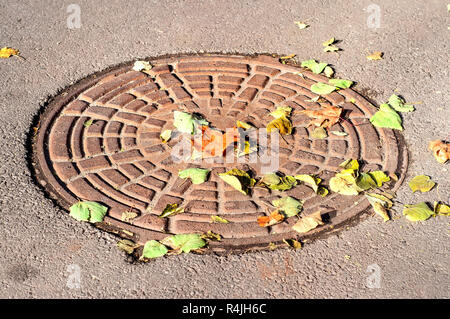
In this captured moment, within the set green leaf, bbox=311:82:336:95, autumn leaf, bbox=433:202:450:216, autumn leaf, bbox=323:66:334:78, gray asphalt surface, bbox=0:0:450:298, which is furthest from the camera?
autumn leaf, bbox=323:66:334:78

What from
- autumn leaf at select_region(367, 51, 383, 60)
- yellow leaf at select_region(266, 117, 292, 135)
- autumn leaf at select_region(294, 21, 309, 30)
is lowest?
yellow leaf at select_region(266, 117, 292, 135)

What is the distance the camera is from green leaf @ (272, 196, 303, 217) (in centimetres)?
298

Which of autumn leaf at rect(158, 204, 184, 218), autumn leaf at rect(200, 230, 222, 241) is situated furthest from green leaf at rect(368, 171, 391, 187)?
autumn leaf at rect(158, 204, 184, 218)

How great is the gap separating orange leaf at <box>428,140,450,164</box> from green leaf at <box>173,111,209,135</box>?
1393mm

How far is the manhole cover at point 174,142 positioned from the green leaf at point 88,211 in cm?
5

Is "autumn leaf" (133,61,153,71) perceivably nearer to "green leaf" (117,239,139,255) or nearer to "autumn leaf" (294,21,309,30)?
"autumn leaf" (294,21,309,30)

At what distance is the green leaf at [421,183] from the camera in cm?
317

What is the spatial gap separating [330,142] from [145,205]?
120cm

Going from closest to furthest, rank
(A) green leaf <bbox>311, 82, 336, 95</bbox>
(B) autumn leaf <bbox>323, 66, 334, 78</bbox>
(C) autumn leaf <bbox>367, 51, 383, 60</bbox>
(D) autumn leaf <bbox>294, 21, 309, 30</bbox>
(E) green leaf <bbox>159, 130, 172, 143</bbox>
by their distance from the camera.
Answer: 1. (E) green leaf <bbox>159, 130, 172, 143</bbox>
2. (A) green leaf <bbox>311, 82, 336, 95</bbox>
3. (B) autumn leaf <bbox>323, 66, 334, 78</bbox>
4. (C) autumn leaf <bbox>367, 51, 383, 60</bbox>
5. (D) autumn leaf <bbox>294, 21, 309, 30</bbox>

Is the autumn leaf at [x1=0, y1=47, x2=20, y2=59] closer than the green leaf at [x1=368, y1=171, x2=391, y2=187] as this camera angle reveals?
No

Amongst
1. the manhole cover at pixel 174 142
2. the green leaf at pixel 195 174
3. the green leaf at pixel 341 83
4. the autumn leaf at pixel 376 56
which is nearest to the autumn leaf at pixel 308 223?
the manhole cover at pixel 174 142

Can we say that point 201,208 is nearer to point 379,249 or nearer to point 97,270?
point 97,270

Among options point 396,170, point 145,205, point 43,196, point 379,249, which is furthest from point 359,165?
point 43,196

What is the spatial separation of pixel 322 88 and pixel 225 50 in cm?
89
